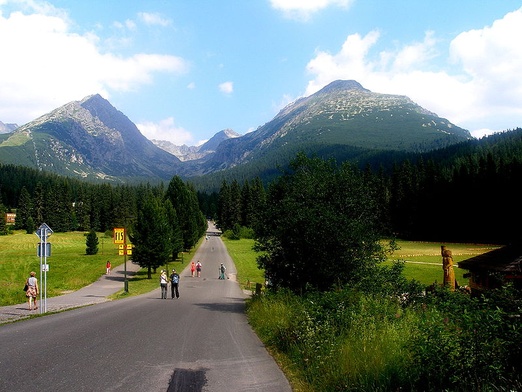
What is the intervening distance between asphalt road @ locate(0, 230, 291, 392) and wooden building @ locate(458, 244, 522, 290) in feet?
27.6

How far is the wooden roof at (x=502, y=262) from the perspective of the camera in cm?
1409

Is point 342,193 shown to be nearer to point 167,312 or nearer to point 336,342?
point 167,312

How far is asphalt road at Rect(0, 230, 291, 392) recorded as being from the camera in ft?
24.1

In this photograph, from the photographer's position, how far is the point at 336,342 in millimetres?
8227

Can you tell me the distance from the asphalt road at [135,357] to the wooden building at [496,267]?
8.42m

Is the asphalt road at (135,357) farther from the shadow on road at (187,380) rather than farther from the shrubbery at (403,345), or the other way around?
the shrubbery at (403,345)

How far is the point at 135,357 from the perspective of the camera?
940 cm

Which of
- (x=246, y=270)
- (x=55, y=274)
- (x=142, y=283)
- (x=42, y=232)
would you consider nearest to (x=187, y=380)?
(x=42, y=232)

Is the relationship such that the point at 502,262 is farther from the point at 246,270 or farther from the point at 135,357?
the point at 246,270

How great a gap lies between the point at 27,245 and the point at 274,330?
3699 inches

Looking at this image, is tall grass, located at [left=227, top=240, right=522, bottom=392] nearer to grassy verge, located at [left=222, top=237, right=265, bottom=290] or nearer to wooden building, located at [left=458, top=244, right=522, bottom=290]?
wooden building, located at [left=458, top=244, right=522, bottom=290]

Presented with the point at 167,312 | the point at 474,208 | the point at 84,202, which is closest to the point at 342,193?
the point at 167,312

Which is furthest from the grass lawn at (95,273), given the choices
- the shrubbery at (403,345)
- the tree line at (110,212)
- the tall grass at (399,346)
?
the shrubbery at (403,345)

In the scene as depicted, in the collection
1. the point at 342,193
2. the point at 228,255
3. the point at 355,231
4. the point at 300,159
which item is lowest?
the point at 228,255
